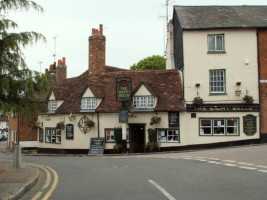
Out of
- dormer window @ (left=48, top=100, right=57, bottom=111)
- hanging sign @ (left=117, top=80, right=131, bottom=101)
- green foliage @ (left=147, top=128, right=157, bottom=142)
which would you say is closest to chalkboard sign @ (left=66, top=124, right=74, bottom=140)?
dormer window @ (left=48, top=100, right=57, bottom=111)

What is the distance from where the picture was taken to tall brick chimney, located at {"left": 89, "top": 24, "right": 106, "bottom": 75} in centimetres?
2938

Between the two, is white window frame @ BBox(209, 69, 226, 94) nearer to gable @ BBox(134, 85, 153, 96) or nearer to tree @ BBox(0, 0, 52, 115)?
gable @ BBox(134, 85, 153, 96)

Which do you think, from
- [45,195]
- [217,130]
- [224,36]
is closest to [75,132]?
[217,130]

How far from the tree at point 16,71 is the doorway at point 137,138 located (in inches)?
646

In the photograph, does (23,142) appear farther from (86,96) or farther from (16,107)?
(16,107)

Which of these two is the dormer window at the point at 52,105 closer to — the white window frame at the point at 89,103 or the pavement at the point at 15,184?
the white window frame at the point at 89,103

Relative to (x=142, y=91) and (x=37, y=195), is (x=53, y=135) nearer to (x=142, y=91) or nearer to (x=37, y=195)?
(x=142, y=91)

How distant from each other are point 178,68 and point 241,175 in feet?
61.5

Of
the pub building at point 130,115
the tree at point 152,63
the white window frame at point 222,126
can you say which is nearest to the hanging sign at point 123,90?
the pub building at point 130,115

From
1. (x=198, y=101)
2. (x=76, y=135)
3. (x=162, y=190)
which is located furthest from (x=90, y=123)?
(x=162, y=190)

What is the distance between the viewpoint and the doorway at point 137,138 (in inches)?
1082

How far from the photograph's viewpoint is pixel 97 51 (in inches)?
1156

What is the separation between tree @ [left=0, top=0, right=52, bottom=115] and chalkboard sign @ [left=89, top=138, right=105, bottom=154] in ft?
52.3

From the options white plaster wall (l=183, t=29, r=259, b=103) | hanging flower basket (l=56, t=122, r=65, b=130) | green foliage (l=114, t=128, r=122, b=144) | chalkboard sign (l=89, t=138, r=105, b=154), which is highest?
white plaster wall (l=183, t=29, r=259, b=103)
